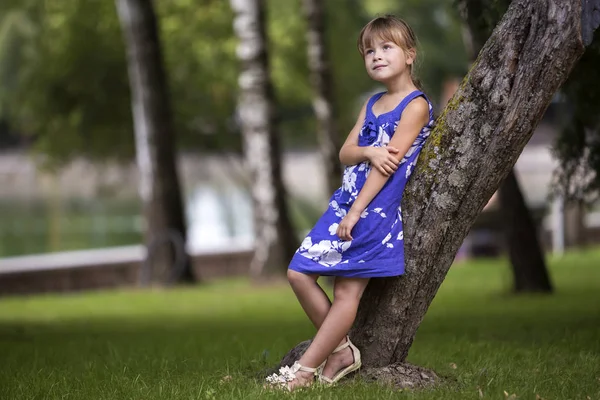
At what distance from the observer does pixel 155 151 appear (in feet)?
67.3

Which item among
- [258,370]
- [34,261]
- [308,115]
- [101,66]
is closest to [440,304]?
[258,370]

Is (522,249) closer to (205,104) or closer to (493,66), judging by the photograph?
(493,66)

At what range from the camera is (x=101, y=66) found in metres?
30.8

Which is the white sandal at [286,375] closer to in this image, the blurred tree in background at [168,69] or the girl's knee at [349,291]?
the girl's knee at [349,291]

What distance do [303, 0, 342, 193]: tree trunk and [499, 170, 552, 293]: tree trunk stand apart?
4.28 meters

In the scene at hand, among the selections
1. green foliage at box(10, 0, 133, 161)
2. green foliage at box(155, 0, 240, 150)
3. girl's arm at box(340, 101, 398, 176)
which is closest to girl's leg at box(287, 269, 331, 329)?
girl's arm at box(340, 101, 398, 176)

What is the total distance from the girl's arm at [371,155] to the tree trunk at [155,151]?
14108mm

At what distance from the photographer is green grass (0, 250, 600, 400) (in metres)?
6.21

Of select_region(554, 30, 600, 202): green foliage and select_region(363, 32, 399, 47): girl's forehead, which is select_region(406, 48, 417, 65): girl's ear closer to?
select_region(363, 32, 399, 47): girl's forehead

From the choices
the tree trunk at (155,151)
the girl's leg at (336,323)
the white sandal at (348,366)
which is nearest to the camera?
the girl's leg at (336,323)

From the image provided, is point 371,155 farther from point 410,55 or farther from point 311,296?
point 311,296

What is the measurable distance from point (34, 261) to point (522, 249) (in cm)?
1134

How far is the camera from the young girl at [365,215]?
19.5 ft

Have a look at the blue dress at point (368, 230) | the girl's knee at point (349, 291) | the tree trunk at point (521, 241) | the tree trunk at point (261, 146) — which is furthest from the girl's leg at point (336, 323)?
the tree trunk at point (261, 146)
